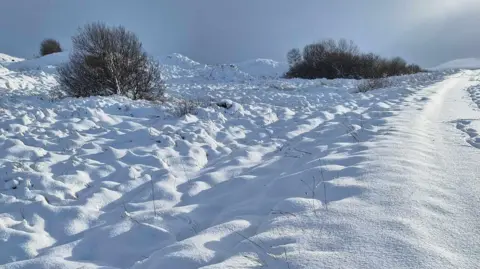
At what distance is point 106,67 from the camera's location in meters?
14.0

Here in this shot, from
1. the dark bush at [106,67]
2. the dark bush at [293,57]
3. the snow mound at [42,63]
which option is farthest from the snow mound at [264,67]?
the dark bush at [106,67]

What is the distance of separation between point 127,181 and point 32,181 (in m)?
1.11

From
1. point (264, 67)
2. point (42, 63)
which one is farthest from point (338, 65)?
point (42, 63)

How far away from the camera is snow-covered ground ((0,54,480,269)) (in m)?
2.33

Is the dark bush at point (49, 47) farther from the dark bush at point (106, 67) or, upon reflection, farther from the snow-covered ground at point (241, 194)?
the snow-covered ground at point (241, 194)

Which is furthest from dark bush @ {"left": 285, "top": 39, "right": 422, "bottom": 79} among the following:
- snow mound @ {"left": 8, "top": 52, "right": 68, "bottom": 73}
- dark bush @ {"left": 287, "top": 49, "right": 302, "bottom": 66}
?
snow mound @ {"left": 8, "top": 52, "right": 68, "bottom": 73}

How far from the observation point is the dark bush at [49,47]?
38188 millimetres

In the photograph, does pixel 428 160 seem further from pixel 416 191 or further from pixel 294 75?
pixel 294 75

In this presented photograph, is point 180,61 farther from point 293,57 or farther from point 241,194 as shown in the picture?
point 241,194

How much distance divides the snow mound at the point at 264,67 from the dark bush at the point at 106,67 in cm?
2671

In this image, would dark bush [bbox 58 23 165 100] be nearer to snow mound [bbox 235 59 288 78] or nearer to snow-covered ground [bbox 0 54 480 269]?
snow-covered ground [bbox 0 54 480 269]

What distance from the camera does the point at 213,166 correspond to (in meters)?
5.04

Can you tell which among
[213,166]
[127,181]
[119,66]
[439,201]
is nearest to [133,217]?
[127,181]

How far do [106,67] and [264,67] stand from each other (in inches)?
1286
